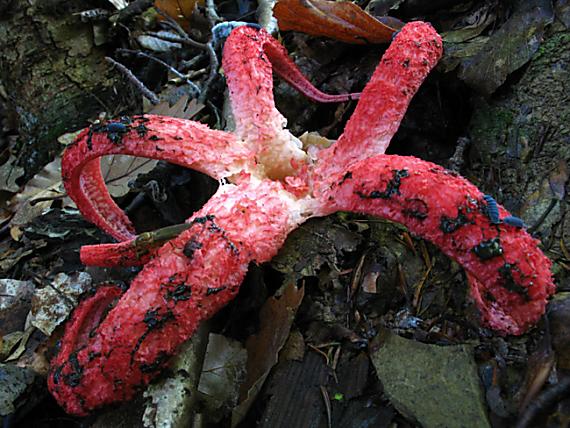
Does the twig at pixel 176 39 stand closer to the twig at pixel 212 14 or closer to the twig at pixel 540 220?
the twig at pixel 212 14

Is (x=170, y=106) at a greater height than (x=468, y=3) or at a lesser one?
lesser

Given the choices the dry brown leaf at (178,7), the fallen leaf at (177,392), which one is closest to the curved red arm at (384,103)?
the fallen leaf at (177,392)

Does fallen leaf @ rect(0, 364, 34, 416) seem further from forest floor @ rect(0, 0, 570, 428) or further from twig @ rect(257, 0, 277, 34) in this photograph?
twig @ rect(257, 0, 277, 34)

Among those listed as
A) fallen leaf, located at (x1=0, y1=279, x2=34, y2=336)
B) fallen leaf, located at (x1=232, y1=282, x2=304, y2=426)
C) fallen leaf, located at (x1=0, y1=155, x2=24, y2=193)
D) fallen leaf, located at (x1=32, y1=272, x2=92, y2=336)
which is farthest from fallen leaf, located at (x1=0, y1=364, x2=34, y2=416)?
fallen leaf, located at (x1=0, y1=155, x2=24, y2=193)

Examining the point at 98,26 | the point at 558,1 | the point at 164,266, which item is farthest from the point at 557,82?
the point at 98,26

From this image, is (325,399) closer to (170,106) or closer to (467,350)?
(467,350)

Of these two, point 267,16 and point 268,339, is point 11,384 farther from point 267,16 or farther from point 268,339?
point 267,16
